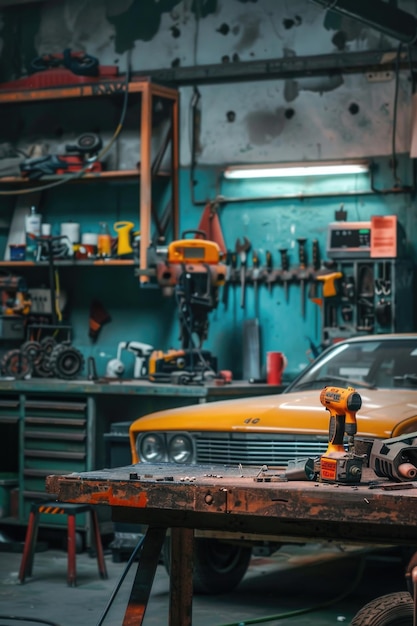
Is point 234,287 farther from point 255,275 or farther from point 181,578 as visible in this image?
point 181,578

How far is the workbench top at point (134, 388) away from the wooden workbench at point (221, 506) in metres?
2.96

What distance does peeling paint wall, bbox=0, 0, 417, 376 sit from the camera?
8047mm

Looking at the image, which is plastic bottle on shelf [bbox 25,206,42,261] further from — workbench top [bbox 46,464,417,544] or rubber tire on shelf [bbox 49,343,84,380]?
workbench top [bbox 46,464,417,544]

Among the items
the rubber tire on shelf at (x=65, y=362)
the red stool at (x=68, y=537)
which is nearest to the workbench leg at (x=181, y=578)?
the red stool at (x=68, y=537)

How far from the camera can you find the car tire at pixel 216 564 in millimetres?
5660

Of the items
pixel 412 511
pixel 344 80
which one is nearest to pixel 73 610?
pixel 412 511

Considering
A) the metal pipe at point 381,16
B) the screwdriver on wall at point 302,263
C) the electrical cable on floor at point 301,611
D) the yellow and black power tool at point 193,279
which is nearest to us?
the electrical cable on floor at point 301,611

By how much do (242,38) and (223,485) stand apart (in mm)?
5881

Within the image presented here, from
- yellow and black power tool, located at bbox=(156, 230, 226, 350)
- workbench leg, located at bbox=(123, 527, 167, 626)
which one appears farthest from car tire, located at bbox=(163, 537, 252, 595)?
workbench leg, located at bbox=(123, 527, 167, 626)

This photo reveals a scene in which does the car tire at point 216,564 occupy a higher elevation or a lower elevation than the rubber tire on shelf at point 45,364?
lower

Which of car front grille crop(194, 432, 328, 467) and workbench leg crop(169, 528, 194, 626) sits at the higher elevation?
car front grille crop(194, 432, 328, 467)

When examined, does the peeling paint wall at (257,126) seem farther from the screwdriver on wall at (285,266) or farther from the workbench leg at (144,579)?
the workbench leg at (144,579)

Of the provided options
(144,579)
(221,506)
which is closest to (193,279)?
(144,579)

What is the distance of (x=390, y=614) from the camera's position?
3531 millimetres
